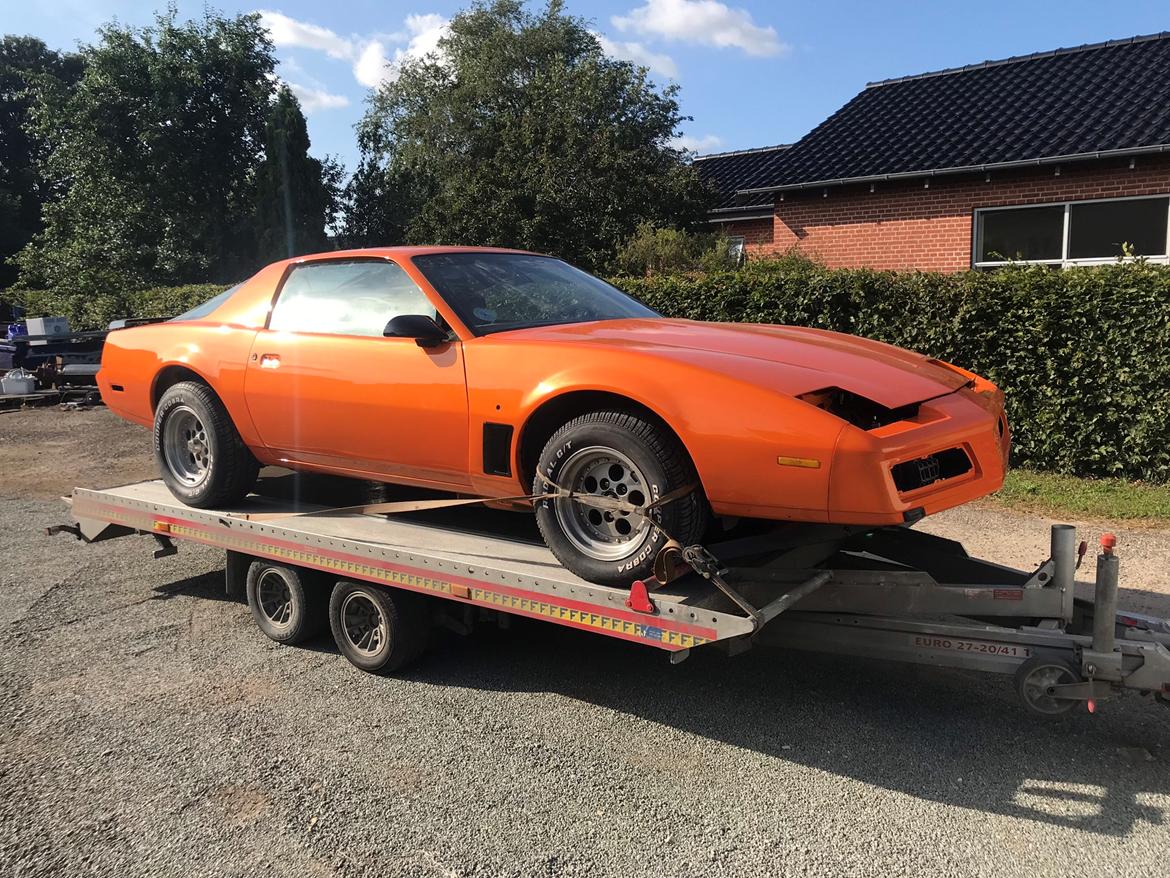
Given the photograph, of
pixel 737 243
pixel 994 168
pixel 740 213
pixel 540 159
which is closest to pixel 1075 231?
pixel 994 168

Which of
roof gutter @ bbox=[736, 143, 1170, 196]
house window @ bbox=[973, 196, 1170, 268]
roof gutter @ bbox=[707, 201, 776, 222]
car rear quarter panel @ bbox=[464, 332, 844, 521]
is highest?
roof gutter @ bbox=[707, 201, 776, 222]

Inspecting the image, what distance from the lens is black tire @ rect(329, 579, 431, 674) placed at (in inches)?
167

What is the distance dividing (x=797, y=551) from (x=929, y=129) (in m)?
12.4

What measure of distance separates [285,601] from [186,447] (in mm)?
1157

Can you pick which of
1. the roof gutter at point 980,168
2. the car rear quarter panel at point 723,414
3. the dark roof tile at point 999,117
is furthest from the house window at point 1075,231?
the car rear quarter panel at point 723,414

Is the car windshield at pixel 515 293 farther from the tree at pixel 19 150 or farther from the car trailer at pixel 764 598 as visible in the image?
the tree at pixel 19 150

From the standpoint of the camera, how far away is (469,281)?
4426 millimetres

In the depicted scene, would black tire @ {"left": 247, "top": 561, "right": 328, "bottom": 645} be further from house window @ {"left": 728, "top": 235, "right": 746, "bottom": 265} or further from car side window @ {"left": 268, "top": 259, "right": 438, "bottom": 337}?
house window @ {"left": 728, "top": 235, "right": 746, "bottom": 265}

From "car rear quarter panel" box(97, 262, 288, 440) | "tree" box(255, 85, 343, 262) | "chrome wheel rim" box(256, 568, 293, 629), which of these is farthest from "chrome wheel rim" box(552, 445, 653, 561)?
"tree" box(255, 85, 343, 262)

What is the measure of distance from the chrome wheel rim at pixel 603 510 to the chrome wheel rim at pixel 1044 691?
1.55m

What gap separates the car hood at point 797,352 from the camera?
329 cm

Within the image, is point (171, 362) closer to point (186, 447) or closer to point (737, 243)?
point (186, 447)

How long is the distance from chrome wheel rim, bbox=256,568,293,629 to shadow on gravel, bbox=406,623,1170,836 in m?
0.90

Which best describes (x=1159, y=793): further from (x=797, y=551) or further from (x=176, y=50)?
(x=176, y=50)
